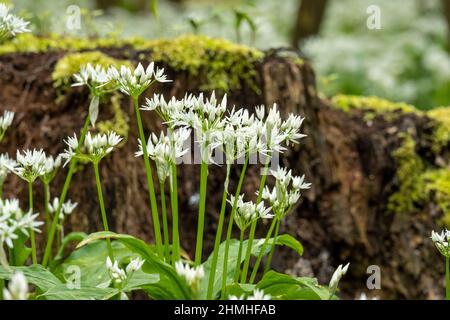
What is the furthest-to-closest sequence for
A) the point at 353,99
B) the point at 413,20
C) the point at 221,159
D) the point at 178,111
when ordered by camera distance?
the point at 413,20 < the point at 353,99 < the point at 221,159 < the point at 178,111

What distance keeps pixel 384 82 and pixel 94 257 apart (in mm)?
6940

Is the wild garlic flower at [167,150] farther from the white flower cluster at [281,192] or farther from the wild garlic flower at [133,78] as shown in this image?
the white flower cluster at [281,192]

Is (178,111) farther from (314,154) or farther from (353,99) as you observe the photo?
(353,99)

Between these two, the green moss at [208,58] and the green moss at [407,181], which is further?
the green moss at [407,181]

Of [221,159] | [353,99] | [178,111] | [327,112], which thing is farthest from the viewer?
[353,99]

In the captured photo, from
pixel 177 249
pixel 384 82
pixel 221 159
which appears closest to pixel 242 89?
pixel 221 159

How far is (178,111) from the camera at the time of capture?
2.17 meters

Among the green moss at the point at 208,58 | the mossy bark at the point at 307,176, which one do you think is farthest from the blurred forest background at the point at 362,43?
the green moss at the point at 208,58

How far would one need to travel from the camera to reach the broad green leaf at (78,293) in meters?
2.11

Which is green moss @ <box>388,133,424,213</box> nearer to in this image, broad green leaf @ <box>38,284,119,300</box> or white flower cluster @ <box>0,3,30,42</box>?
broad green leaf @ <box>38,284,119,300</box>

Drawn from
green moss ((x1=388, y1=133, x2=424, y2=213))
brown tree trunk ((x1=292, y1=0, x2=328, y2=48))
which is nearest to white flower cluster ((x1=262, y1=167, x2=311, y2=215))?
green moss ((x1=388, y1=133, x2=424, y2=213))

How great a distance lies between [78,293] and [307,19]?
360 inches

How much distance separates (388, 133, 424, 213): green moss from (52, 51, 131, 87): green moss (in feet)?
5.66

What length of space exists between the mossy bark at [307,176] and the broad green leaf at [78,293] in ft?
4.58
